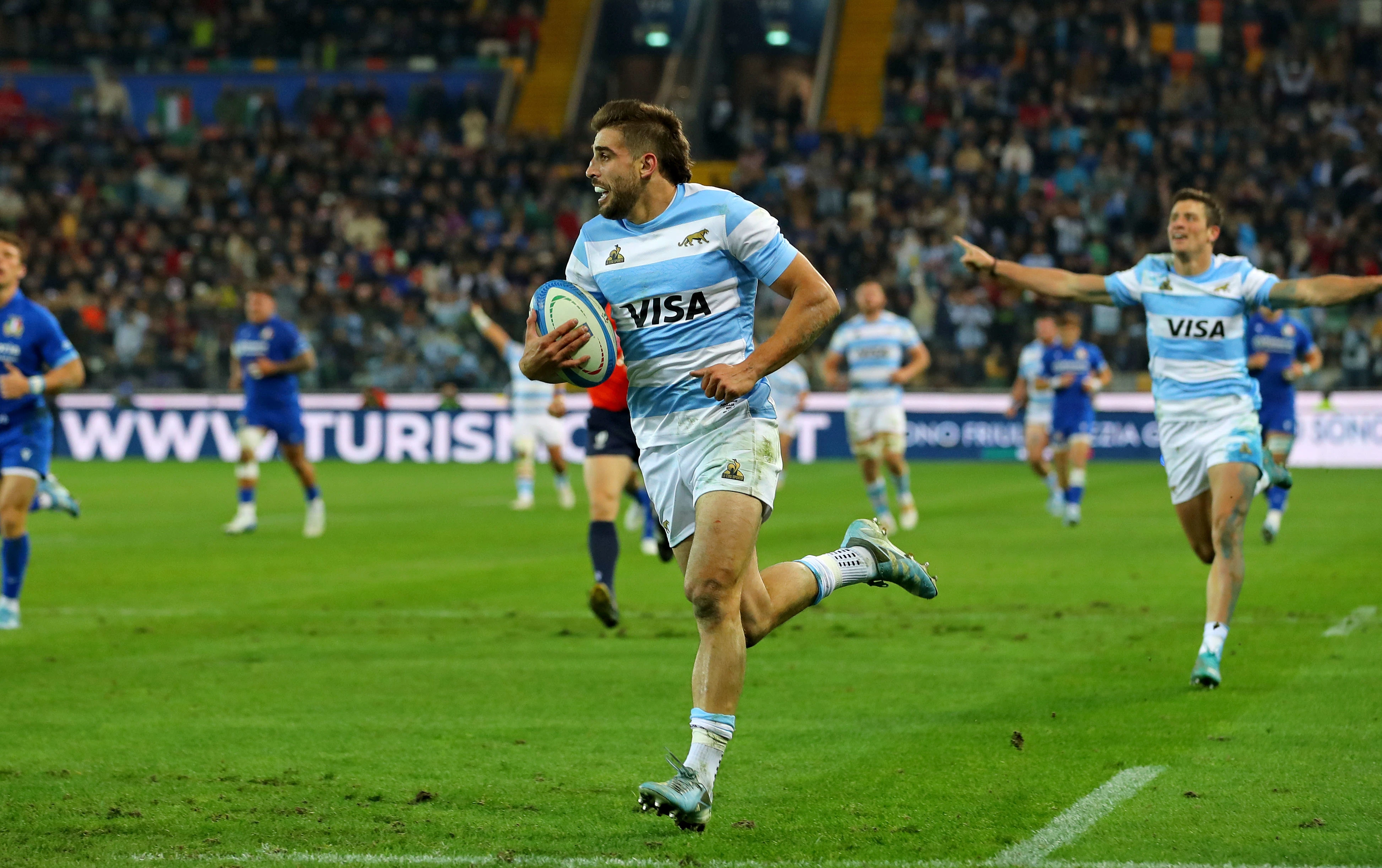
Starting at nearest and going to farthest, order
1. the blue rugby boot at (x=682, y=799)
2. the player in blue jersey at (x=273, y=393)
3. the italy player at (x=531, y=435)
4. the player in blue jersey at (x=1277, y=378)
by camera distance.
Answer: the blue rugby boot at (x=682, y=799), the player in blue jersey at (x=1277, y=378), the player in blue jersey at (x=273, y=393), the italy player at (x=531, y=435)

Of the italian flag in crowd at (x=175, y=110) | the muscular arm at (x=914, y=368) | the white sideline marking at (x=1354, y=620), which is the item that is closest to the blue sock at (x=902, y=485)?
the muscular arm at (x=914, y=368)

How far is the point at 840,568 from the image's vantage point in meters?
6.74

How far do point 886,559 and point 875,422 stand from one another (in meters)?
11.4

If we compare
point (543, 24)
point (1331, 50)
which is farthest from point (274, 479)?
point (1331, 50)

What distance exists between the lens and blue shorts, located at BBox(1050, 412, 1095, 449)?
19.5 metres

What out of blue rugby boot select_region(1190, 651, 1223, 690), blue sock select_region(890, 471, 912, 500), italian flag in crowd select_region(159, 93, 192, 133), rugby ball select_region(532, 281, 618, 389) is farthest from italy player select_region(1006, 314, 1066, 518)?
italian flag in crowd select_region(159, 93, 192, 133)

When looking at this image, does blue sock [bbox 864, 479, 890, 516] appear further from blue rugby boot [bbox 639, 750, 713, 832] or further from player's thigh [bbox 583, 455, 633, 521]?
blue rugby boot [bbox 639, 750, 713, 832]

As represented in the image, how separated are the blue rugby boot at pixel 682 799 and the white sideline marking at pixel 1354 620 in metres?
6.07

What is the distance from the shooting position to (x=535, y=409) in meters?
21.6

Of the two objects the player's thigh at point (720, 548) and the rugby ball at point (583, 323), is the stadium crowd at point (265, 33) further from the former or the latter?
the player's thigh at point (720, 548)

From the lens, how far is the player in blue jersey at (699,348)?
5.85m

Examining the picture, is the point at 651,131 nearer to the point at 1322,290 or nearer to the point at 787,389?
the point at 1322,290

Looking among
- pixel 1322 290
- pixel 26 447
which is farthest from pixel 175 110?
pixel 1322 290

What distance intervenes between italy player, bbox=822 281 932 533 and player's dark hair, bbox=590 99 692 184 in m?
12.0
